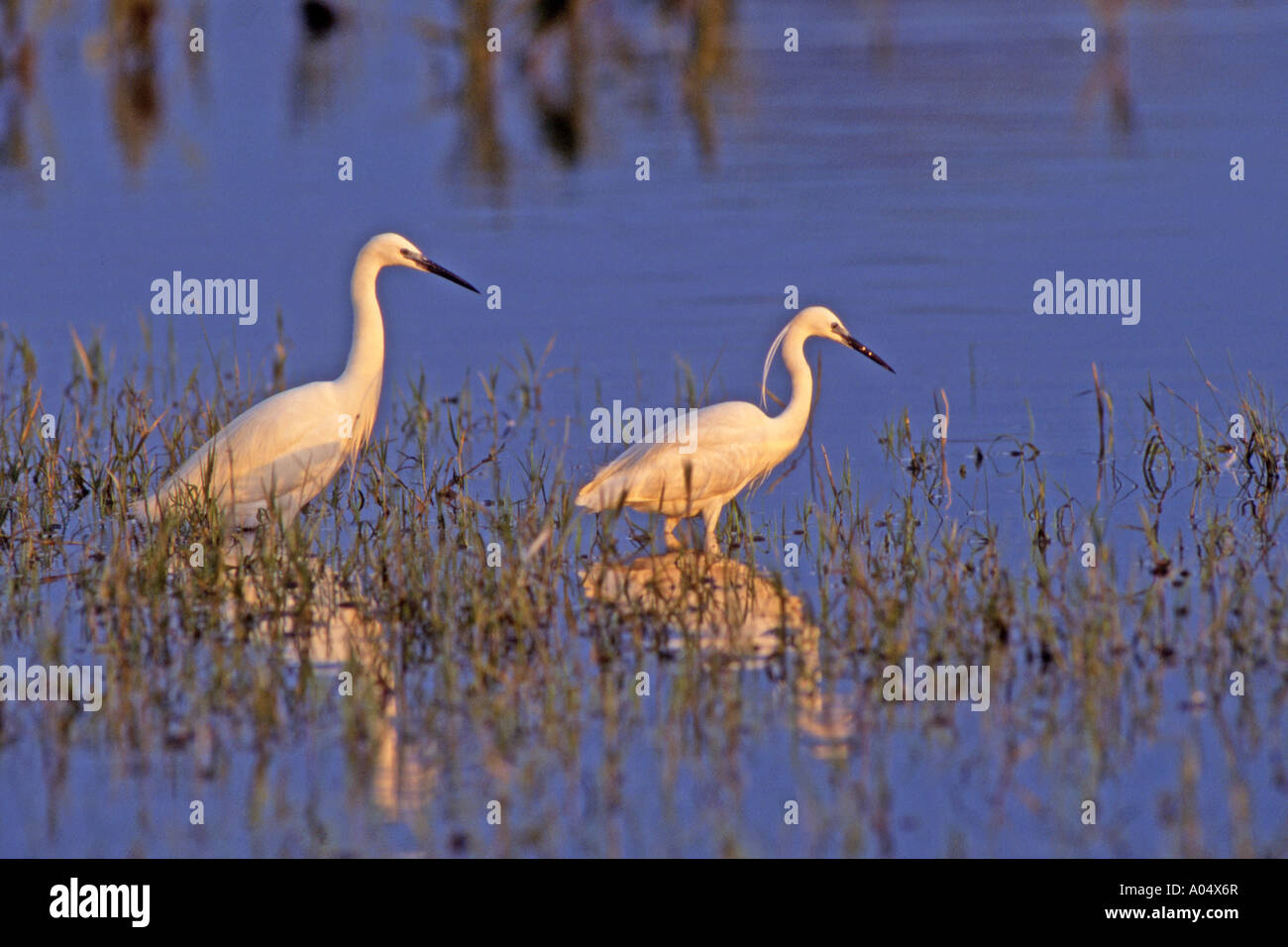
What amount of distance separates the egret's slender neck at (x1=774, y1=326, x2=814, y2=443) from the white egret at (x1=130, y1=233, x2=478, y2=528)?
1823mm

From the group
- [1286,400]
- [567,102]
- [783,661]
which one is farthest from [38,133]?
[783,661]

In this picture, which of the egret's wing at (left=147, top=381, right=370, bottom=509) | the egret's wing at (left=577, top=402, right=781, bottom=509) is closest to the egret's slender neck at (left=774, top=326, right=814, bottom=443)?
the egret's wing at (left=577, top=402, right=781, bottom=509)

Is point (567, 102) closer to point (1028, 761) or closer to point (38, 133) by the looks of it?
point (38, 133)

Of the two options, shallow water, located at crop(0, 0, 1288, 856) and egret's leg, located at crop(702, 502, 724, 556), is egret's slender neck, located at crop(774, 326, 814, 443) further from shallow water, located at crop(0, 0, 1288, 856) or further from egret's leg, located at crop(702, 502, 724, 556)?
egret's leg, located at crop(702, 502, 724, 556)

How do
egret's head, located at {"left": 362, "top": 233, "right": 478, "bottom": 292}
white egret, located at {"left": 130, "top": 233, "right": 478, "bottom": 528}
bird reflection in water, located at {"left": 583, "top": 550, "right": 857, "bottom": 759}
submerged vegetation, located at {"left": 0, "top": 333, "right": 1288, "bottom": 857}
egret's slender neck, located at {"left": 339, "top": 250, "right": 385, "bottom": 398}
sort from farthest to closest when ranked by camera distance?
egret's head, located at {"left": 362, "top": 233, "right": 478, "bottom": 292}, egret's slender neck, located at {"left": 339, "top": 250, "right": 385, "bottom": 398}, white egret, located at {"left": 130, "top": 233, "right": 478, "bottom": 528}, bird reflection in water, located at {"left": 583, "top": 550, "right": 857, "bottom": 759}, submerged vegetation, located at {"left": 0, "top": 333, "right": 1288, "bottom": 857}

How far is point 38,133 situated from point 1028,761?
17637 mm

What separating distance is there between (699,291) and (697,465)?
513 centimetres

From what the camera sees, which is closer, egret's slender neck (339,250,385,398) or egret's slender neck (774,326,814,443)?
egret's slender neck (339,250,385,398)

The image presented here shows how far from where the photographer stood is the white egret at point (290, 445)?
771 centimetres

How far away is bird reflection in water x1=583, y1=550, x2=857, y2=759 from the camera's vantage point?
555 centimetres

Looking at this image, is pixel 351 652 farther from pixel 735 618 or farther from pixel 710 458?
pixel 710 458

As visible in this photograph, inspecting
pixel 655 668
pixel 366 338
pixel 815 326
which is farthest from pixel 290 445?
pixel 655 668

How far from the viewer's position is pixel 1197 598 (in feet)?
20.9
